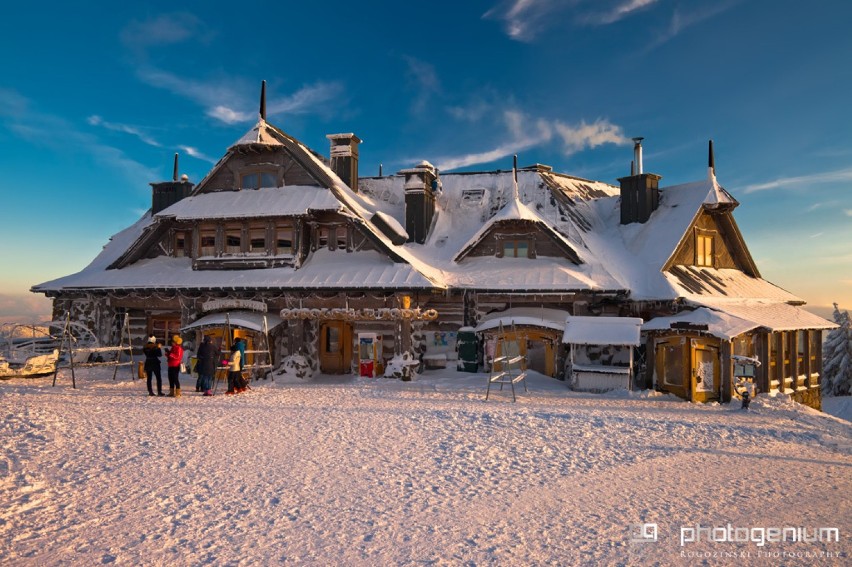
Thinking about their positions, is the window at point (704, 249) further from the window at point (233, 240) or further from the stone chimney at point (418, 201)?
the window at point (233, 240)

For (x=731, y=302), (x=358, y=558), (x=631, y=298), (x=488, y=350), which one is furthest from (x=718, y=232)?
(x=358, y=558)

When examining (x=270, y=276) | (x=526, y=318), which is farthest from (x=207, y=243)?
(x=526, y=318)

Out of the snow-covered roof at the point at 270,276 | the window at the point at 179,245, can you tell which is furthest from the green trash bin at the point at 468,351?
the window at the point at 179,245

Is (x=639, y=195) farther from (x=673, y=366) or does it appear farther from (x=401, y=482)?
(x=401, y=482)

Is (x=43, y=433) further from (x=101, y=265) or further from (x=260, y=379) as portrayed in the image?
(x=101, y=265)

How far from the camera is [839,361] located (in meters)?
37.8

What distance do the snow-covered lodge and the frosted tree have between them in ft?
62.8

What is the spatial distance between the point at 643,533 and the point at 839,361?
136 ft

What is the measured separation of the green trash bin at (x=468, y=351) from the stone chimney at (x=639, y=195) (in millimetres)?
10306

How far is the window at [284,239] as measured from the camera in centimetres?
2145

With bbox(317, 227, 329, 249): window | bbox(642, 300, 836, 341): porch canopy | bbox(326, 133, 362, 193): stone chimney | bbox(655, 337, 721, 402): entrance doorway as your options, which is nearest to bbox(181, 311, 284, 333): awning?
bbox(317, 227, 329, 249): window

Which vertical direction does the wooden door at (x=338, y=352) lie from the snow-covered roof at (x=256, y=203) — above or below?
below

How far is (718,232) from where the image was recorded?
23578mm

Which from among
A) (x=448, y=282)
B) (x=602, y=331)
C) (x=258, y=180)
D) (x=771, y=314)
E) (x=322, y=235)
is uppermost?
(x=258, y=180)
